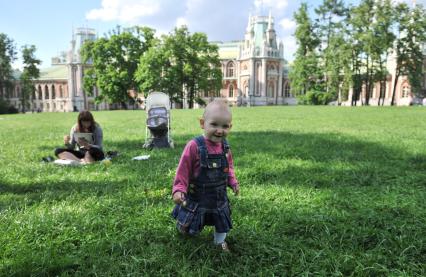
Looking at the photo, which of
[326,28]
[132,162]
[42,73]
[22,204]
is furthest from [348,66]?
[42,73]

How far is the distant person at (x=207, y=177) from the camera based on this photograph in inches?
111

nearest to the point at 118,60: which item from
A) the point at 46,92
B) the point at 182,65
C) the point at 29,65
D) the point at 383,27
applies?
the point at 182,65

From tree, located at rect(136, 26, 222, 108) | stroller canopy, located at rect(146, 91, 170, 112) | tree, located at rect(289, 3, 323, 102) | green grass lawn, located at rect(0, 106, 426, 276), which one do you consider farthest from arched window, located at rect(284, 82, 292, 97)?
green grass lawn, located at rect(0, 106, 426, 276)

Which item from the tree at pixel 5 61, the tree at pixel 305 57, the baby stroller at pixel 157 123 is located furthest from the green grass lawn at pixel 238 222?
the tree at pixel 5 61

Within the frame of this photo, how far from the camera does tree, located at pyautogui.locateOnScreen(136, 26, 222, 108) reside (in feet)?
141

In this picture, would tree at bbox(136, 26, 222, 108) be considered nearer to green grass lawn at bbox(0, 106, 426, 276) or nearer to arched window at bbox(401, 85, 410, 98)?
arched window at bbox(401, 85, 410, 98)

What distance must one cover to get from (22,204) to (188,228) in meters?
2.36

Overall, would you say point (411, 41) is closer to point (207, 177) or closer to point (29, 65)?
point (207, 177)

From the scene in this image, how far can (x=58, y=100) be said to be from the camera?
8238 cm

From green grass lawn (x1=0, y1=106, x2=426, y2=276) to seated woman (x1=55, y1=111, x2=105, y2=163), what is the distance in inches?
20.9

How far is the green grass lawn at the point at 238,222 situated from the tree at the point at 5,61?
186ft

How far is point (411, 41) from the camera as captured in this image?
39406 millimetres

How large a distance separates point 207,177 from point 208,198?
181mm

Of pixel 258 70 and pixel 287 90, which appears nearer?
pixel 258 70
